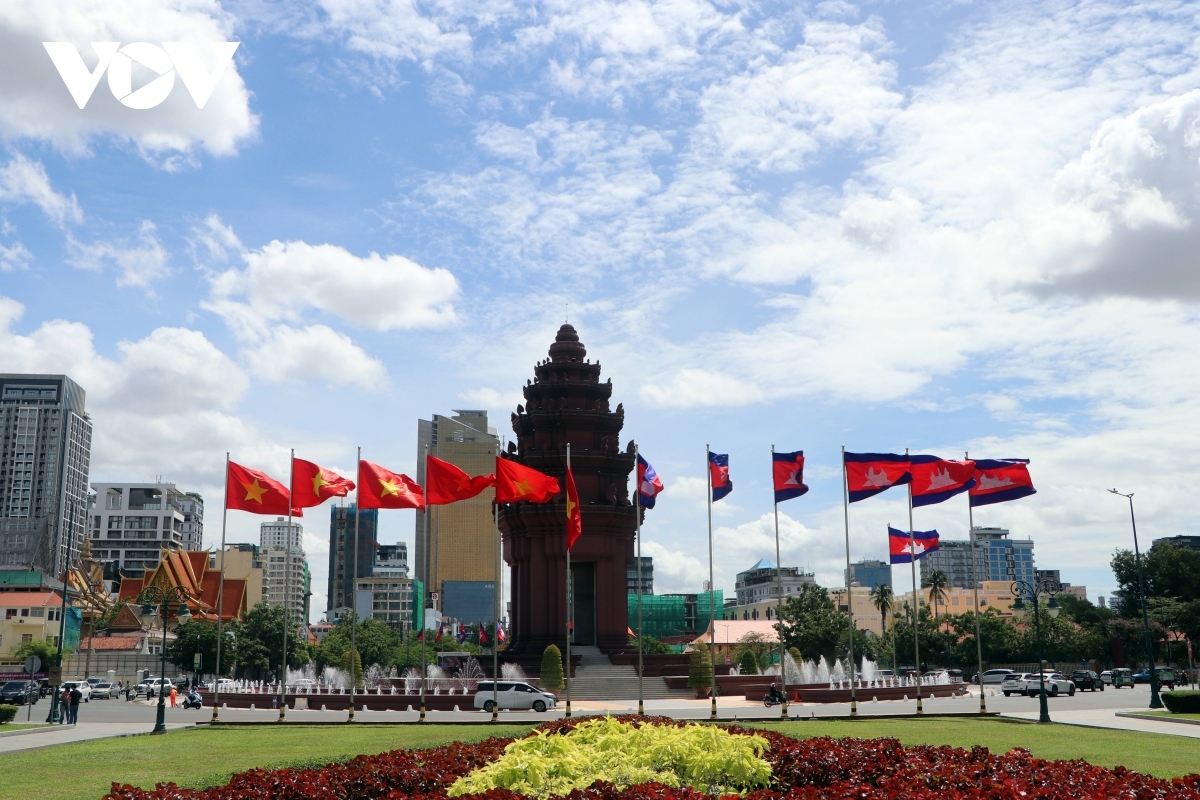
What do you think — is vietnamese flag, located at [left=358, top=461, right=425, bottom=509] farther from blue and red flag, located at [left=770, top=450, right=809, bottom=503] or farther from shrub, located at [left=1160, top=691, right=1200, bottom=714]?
shrub, located at [left=1160, top=691, right=1200, bottom=714]

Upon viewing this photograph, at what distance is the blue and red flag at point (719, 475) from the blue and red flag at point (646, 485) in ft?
7.73

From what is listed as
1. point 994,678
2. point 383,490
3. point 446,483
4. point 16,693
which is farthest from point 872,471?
point 16,693

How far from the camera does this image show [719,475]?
4231 cm

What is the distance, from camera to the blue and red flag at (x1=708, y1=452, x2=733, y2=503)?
42.2m

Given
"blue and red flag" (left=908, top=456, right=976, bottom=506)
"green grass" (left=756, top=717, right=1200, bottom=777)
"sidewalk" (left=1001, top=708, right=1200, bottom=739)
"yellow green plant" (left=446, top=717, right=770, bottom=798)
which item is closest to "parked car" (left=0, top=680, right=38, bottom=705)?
"green grass" (left=756, top=717, right=1200, bottom=777)

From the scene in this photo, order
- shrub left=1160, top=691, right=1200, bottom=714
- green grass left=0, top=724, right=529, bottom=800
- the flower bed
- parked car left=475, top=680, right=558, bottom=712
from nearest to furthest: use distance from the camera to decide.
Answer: the flower bed < green grass left=0, top=724, right=529, bottom=800 < shrub left=1160, top=691, right=1200, bottom=714 < parked car left=475, top=680, right=558, bottom=712

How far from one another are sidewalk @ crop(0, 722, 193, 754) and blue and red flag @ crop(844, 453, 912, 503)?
1064 inches

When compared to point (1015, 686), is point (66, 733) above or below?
above

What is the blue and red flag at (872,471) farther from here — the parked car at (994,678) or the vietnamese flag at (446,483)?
the parked car at (994,678)

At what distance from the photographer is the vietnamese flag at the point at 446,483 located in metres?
37.2

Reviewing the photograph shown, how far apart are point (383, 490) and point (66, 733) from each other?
1440 centimetres

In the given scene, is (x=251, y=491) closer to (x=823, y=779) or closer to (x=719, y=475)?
(x=719, y=475)

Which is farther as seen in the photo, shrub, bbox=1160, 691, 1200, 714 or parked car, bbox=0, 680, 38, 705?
parked car, bbox=0, 680, 38, 705

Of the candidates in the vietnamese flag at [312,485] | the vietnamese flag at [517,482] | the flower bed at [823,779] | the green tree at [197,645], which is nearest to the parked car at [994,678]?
the vietnamese flag at [517,482]
